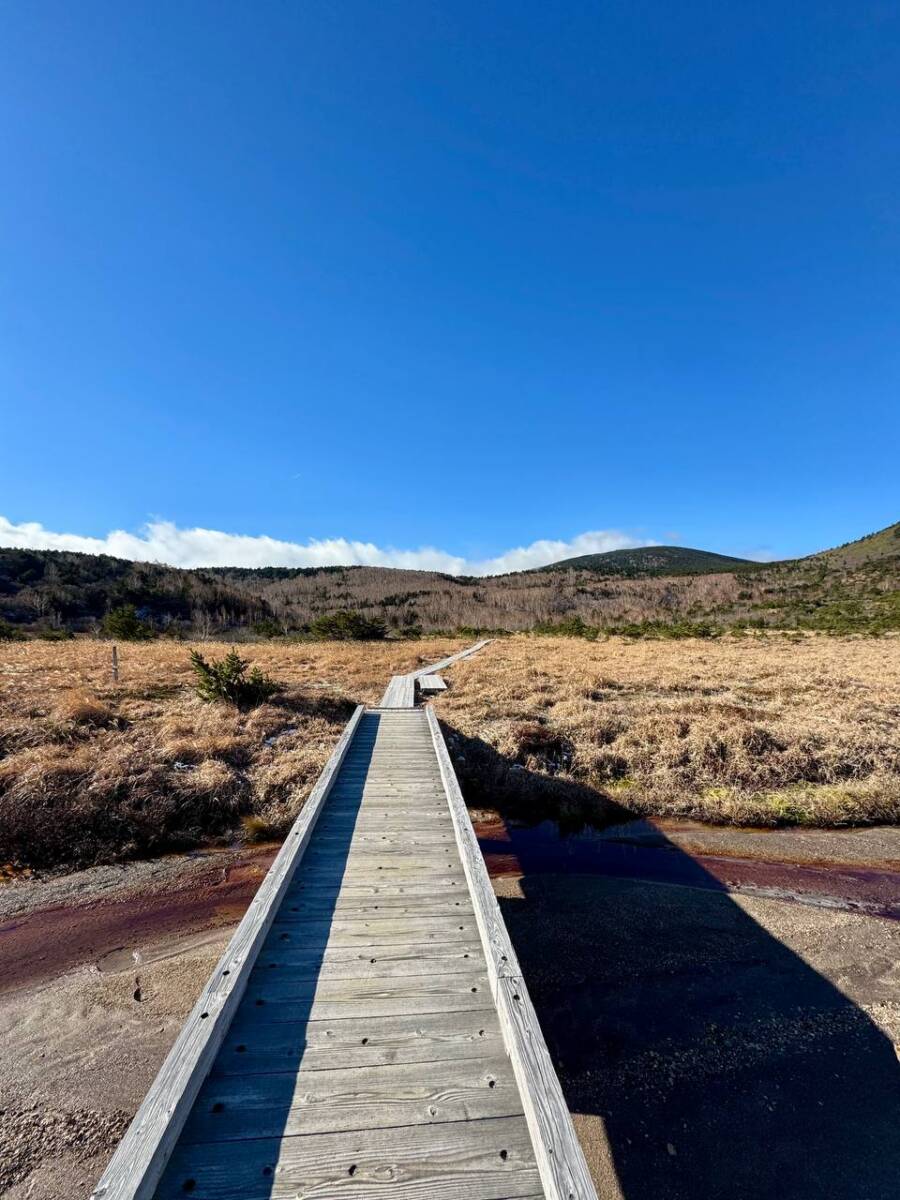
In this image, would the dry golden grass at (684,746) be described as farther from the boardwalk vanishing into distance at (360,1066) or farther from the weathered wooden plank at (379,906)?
the boardwalk vanishing into distance at (360,1066)

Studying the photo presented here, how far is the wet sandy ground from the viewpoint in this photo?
14.6ft

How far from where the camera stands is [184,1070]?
2947 mm

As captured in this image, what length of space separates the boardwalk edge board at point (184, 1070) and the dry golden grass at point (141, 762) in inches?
247

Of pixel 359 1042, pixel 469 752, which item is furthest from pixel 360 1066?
pixel 469 752

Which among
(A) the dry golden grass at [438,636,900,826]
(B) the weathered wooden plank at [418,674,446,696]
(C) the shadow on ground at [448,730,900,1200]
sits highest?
(B) the weathered wooden plank at [418,674,446,696]

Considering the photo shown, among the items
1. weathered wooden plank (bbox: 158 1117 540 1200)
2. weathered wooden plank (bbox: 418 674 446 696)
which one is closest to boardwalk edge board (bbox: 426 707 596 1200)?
weathered wooden plank (bbox: 158 1117 540 1200)

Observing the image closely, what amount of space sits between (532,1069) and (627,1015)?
3936 mm

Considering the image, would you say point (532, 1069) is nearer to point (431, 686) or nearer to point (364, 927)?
point (364, 927)

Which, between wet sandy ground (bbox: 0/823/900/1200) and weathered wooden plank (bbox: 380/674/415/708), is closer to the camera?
wet sandy ground (bbox: 0/823/900/1200)

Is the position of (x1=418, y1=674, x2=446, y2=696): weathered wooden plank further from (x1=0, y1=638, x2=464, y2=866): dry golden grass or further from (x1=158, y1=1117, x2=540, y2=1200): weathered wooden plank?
(x1=158, y1=1117, x2=540, y2=1200): weathered wooden plank

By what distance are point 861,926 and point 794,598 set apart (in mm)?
74809

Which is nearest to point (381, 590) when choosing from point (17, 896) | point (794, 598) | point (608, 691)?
point (794, 598)

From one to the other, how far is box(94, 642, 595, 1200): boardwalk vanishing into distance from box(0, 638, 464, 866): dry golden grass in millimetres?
5894

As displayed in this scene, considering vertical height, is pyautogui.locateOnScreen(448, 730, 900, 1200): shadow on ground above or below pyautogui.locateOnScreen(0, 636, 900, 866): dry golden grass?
below
